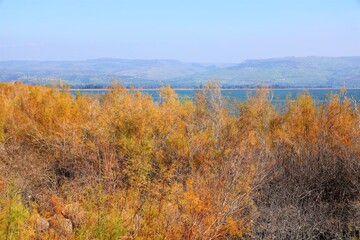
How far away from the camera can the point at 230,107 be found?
22.1 meters

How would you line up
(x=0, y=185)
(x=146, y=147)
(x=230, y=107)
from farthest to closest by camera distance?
(x=230, y=107), (x=146, y=147), (x=0, y=185)

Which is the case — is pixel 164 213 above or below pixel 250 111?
below

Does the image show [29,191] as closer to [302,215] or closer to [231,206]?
[231,206]

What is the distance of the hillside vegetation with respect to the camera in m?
10.9

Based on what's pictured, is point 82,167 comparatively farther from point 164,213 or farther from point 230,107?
point 230,107

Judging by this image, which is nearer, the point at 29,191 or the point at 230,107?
the point at 29,191

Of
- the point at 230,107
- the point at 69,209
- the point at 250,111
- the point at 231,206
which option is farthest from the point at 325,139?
the point at 69,209

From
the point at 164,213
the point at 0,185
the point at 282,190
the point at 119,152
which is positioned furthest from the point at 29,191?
the point at 282,190

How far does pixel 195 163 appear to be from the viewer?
16031 mm

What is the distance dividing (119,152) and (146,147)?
3.39 ft

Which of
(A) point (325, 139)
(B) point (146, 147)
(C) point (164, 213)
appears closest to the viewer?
(C) point (164, 213)

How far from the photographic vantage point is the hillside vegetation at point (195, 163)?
Answer: 10.9 meters

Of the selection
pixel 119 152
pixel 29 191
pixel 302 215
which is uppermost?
pixel 119 152

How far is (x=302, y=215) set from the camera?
14039 millimetres
